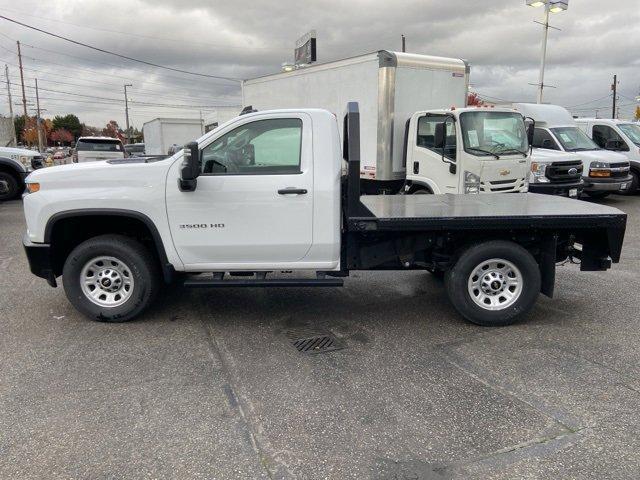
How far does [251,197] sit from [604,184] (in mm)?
11475

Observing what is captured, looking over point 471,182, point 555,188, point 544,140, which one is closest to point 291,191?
point 471,182

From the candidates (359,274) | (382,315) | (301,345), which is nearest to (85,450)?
(301,345)

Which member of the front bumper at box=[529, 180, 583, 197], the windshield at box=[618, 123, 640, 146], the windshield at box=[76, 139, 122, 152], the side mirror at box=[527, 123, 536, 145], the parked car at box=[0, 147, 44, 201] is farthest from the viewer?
the windshield at box=[76, 139, 122, 152]

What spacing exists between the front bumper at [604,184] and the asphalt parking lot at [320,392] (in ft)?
27.3

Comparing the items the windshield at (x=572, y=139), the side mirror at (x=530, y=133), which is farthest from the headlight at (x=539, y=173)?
the side mirror at (x=530, y=133)

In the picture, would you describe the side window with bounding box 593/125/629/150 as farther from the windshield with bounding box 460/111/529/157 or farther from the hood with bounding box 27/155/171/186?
the hood with bounding box 27/155/171/186

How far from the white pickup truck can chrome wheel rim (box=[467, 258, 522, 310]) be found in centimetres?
1

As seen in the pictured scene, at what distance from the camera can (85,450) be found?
10.1ft

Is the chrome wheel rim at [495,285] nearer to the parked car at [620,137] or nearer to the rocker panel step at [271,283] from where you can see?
the rocker panel step at [271,283]

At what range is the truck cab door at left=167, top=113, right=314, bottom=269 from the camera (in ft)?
15.5

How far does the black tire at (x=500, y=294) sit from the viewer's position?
194 inches

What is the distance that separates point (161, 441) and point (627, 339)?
4092mm

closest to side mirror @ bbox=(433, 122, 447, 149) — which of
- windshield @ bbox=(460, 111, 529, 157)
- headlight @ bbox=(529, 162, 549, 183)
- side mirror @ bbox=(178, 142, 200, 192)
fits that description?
windshield @ bbox=(460, 111, 529, 157)

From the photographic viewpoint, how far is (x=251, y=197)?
472cm
